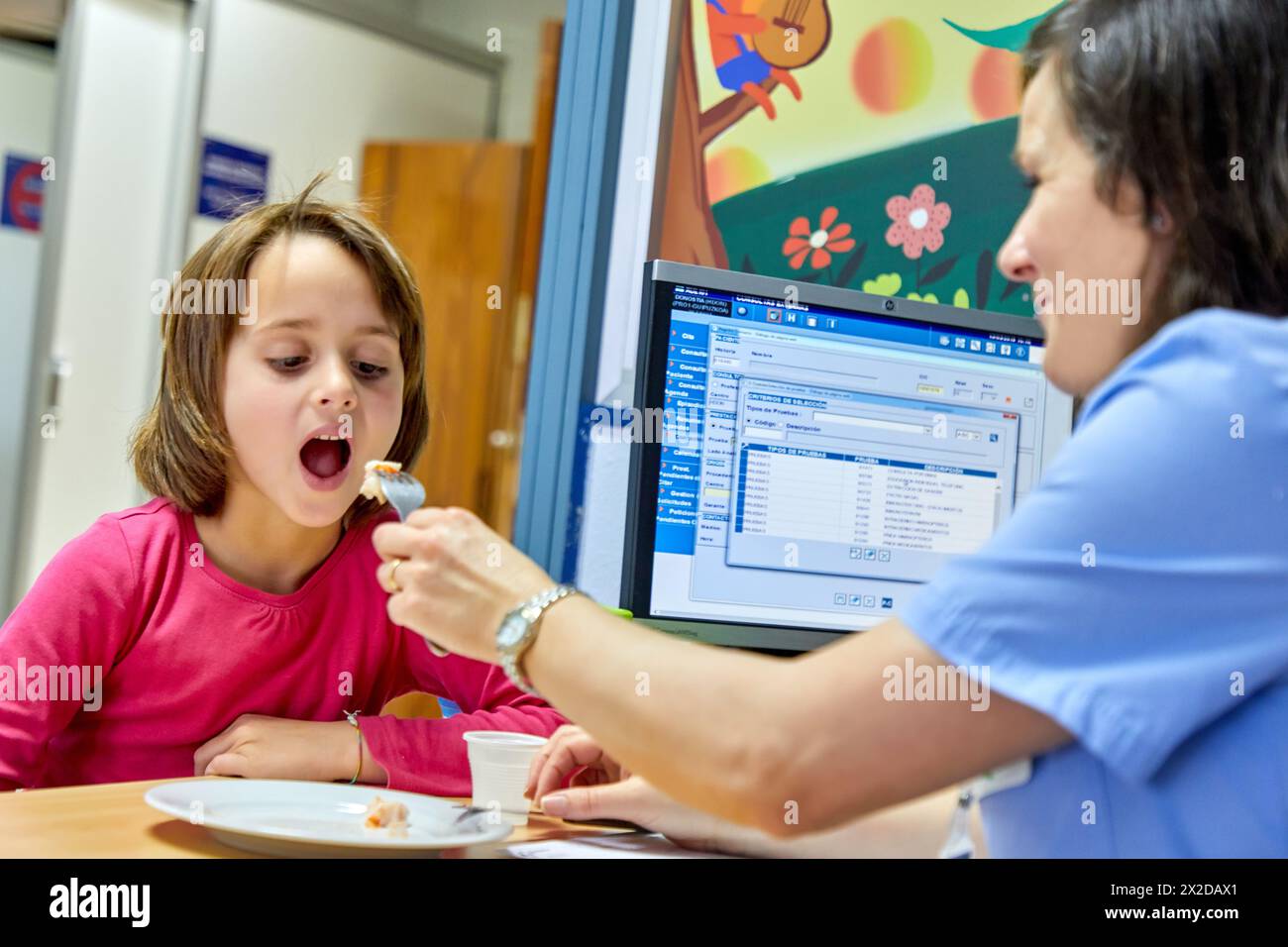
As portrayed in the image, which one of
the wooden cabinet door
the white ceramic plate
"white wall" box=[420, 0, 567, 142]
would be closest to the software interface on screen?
the white ceramic plate

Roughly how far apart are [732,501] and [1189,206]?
0.74 metres

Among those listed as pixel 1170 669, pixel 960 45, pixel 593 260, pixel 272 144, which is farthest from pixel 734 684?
pixel 272 144

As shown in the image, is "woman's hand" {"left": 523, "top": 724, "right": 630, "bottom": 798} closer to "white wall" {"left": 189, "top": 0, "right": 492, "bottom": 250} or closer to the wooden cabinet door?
"white wall" {"left": 189, "top": 0, "right": 492, "bottom": 250}

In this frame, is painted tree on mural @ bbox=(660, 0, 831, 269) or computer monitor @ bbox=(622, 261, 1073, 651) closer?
computer monitor @ bbox=(622, 261, 1073, 651)

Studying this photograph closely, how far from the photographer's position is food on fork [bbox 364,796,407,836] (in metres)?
0.94

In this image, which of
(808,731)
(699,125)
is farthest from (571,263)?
(808,731)

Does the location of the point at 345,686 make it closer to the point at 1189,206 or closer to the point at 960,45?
the point at 1189,206

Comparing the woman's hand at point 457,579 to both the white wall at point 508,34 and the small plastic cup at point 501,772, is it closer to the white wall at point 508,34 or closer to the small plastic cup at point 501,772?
the small plastic cup at point 501,772

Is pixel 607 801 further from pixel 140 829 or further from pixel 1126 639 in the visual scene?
pixel 1126 639

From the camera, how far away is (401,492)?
1.03m

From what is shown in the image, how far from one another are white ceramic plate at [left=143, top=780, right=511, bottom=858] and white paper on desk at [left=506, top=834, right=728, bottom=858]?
37mm

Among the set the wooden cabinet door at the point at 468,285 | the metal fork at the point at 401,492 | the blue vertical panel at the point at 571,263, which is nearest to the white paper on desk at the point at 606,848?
the metal fork at the point at 401,492

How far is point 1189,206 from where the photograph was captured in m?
0.81
